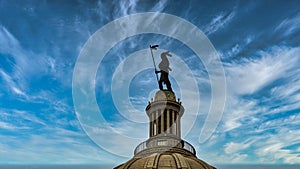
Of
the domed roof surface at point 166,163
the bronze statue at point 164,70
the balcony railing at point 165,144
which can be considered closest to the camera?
the domed roof surface at point 166,163

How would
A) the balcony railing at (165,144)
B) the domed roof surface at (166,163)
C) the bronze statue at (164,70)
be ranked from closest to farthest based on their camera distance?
the domed roof surface at (166,163)
the balcony railing at (165,144)
the bronze statue at (164,70)

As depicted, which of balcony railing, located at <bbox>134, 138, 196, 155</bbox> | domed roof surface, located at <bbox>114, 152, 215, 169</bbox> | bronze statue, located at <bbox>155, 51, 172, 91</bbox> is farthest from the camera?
bronze statue, located at <bbox>155, 51, 172, 91</bbox>

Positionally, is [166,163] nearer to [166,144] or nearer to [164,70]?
[166,144]

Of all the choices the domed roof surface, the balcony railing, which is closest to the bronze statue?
the balcony railing

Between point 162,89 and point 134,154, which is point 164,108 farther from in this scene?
point 134,154

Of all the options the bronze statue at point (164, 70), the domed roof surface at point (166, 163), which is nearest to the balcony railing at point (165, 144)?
the domed roof surface at point (166, 163)

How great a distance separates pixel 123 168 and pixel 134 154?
22.7 ft

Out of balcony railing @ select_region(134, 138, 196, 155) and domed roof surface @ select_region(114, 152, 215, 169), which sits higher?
balcony railing @ select_region(134, 138, 196, 155)

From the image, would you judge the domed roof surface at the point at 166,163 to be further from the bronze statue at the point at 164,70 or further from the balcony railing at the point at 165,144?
the bronze statue at the point at 164,70

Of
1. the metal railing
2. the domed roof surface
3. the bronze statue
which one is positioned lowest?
the domed roof surface

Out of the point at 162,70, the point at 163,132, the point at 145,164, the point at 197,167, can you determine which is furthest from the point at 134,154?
the point at 162,70

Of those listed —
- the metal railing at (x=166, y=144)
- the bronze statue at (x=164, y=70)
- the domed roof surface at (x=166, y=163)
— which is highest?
the bronze statue at (x=164, y=70)

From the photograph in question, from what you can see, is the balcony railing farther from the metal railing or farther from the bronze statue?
the bronze statue

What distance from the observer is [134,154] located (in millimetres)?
40594
